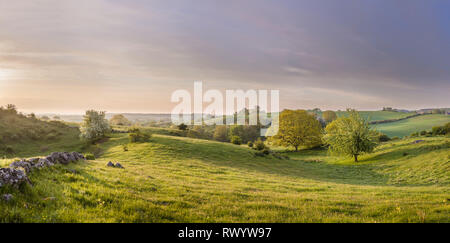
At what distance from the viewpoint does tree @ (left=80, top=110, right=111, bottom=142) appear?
160 ft

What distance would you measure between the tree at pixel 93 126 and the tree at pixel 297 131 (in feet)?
162

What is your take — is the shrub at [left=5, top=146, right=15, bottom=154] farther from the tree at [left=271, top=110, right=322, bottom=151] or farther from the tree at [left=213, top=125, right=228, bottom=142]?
the tree at [left=213, top=125, right=228, bottom=142]

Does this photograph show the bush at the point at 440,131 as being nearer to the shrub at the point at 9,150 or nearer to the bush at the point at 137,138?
the bush at the point at 137,138

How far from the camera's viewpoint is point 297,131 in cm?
7106

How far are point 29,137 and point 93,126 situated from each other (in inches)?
574

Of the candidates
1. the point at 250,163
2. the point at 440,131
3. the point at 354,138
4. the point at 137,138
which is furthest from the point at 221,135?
the point at 440,131

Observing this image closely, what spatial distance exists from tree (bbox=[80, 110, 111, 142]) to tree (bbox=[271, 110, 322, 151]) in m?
49.3

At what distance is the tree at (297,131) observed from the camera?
234 ft

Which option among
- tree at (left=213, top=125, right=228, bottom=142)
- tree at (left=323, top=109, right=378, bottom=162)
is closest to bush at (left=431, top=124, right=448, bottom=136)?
tree at (left=323, top=109, right=378, bottom=162)

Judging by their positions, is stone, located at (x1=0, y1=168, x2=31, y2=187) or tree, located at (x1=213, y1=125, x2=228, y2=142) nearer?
stone, located at (x1=0, y1=168, x2=31, y2=187)

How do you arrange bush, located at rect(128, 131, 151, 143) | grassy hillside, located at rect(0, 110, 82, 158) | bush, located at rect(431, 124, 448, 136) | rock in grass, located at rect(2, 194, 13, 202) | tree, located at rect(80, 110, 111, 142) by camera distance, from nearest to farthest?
rock in grass, located at rect(2, 194, 13, 202) → grassy hillside, located at rect(0, 110, 82, 158) → bush, located at rect(128, 131, 151, 143) → tree, located at rect(80, 110, 111, 142) → bush, located at rect(431, 124, 448, 136)
